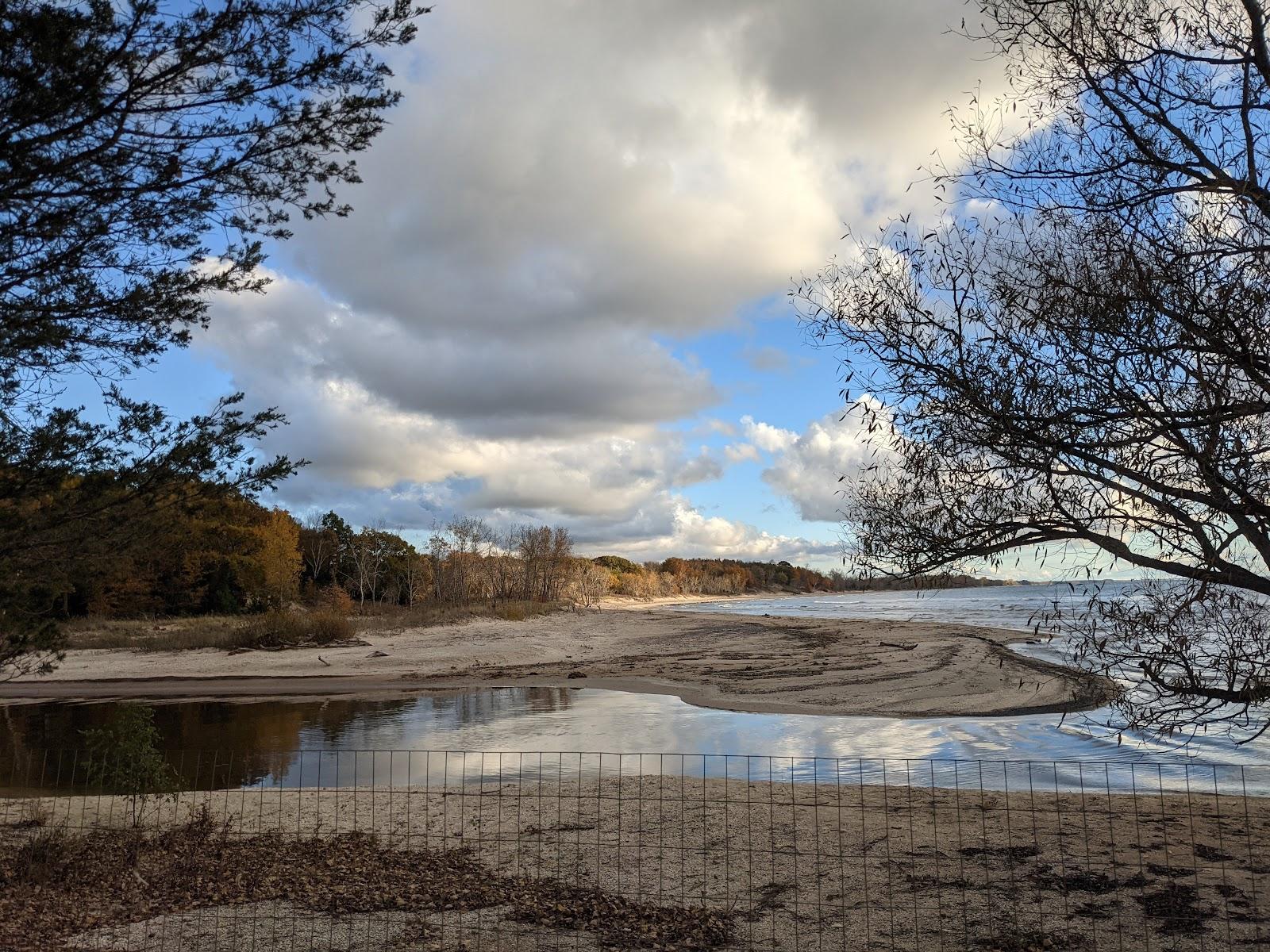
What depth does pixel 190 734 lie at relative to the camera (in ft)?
63.3

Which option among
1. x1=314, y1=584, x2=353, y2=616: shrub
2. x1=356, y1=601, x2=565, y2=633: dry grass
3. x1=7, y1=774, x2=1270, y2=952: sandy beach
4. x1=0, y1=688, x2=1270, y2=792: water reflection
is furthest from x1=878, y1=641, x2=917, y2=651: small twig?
x1=314, y1=584, x2=353, y2=616: shrub

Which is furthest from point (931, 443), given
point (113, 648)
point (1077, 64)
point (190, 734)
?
point (113, 648)

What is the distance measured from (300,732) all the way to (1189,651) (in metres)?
18.2

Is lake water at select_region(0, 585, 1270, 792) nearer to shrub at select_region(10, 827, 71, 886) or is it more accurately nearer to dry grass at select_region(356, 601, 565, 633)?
shrub at select_region(10, 827, 71, 886)

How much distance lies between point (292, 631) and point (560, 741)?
85.6 feet

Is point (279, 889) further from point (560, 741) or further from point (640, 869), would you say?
point (560, 741)

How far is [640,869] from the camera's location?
337 inches

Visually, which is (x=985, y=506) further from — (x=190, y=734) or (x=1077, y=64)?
(x=190, y=734)

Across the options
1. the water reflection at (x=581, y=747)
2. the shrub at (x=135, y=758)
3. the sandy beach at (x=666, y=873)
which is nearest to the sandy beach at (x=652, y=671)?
the water reflection at (x=581, y=747)

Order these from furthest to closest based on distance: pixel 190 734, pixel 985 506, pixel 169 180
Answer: pixel 190 734, pixel 169 180, pixel 985 506

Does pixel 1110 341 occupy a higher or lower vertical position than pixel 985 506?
higher

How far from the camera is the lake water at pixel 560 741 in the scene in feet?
49.2

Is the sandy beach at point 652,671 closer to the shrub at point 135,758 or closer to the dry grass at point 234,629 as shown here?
the dry grass at point 234,629

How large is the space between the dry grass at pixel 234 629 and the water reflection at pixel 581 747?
588 inches
